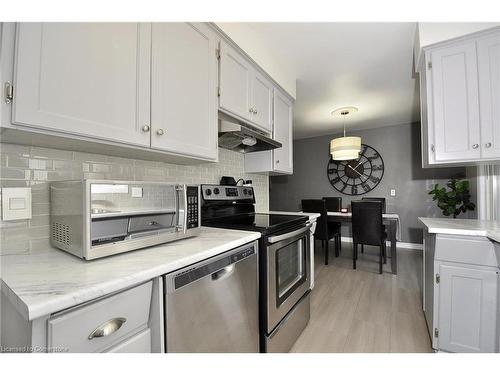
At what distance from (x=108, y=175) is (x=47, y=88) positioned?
1.76ft

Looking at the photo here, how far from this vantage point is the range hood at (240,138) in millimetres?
1568

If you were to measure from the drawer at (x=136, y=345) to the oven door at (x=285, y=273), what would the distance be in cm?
68

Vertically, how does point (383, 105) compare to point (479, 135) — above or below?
above

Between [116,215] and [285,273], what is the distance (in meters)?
1.09

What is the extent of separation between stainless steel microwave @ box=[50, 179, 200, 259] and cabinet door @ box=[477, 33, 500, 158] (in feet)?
6.63

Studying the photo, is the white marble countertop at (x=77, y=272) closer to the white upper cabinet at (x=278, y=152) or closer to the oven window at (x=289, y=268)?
the oven window at (x=289, y=268)

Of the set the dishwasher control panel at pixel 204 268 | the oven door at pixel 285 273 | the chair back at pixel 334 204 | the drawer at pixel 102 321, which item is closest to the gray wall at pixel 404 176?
the chair back at pixel 334 204

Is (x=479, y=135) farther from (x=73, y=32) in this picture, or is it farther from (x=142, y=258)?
(x=73, y=32)

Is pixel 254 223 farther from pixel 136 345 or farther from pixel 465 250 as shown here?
pixel 465 250

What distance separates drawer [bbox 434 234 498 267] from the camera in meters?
1.31

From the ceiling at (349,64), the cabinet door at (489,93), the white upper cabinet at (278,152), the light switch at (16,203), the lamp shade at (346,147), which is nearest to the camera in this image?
the light switch at (16,203)

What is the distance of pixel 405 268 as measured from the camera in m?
3.19

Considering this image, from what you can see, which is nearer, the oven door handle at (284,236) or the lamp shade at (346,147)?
the oven door handle at (284,236)
